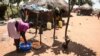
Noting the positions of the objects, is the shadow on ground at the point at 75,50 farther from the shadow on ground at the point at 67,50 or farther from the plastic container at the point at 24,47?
the plastic container at the point at 24,47

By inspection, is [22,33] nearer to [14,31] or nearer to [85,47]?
[14,31]

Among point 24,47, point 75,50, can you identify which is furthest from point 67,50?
point 24,47

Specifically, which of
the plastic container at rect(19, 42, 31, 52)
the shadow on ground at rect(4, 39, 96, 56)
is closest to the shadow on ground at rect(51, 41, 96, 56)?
the shadow on ground at rect(4, 39, 96, 56)

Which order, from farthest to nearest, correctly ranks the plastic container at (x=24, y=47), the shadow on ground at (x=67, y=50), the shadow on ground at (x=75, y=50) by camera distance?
the shadow on ground at (x=75, y=50)
the shadow on ground at (x=67, y=50)
the plastic container at (x=24, y=47)

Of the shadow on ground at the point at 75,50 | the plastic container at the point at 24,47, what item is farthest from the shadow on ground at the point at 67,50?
the plastic container at the point at 24,47

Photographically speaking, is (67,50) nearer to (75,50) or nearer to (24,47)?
(75,50)

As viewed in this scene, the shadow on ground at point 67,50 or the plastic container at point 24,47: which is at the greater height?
the plastic container at point 24,47

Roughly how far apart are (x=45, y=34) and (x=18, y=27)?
458 centimetres

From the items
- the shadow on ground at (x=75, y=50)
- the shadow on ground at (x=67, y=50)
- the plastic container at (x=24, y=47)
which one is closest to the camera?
the plastic container at (x=24, y=47)

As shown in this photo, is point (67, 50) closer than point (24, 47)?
No

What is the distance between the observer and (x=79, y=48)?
10680 millimetres

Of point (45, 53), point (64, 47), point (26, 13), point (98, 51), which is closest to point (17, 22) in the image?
point (45, 53)

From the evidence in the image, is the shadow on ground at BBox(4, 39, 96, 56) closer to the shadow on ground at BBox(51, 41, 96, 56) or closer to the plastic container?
the shadow on ground at BBox(51, 41, 96, 56)

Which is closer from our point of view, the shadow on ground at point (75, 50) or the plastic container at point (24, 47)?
the plastic container at point (24, 47)
